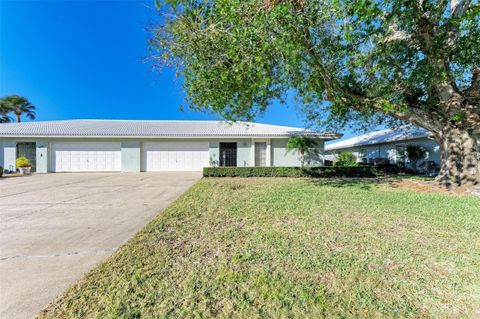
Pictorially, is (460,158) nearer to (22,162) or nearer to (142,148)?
(142,148)

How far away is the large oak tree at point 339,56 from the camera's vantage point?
5367mm

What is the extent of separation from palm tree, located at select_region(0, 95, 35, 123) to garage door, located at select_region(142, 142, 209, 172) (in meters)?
23.9

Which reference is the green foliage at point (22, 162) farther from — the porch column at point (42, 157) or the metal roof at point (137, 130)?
the metal roof at point (137, 130)

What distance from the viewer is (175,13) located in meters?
5.62

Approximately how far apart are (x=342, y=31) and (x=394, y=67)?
338 cm

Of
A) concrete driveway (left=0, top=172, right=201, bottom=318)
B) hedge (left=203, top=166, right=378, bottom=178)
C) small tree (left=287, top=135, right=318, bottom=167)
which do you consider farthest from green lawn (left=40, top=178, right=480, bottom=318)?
small tree (left=287, top=135, right=318, bottom=167)

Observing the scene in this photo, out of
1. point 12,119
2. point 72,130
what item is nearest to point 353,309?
point 72,130

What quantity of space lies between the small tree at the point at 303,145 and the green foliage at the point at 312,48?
7.14 metres

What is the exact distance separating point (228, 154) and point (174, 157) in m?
4.40

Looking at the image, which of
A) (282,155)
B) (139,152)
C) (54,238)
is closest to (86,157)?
Answer: (139,152)

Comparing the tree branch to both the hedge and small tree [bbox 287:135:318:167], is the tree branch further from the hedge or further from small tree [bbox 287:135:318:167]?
small tree [bbox 287:135:318:167]

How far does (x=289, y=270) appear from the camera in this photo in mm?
2818

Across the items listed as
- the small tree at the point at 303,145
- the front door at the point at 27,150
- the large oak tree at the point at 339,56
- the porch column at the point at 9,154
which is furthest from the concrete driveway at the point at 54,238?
the porch column at the point at 9,154

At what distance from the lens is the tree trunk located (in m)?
8.59
